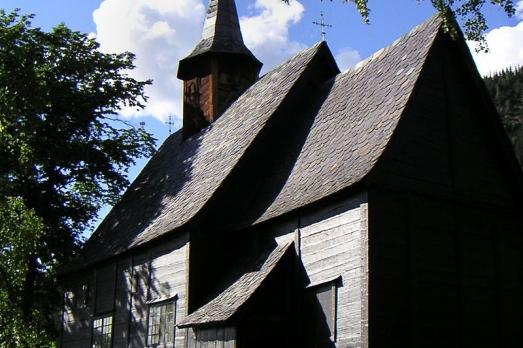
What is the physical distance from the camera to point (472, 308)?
51.5 feet

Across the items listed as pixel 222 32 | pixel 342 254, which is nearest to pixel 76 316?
pixel 222 32

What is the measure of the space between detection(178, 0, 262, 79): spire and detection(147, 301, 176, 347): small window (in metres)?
10.8

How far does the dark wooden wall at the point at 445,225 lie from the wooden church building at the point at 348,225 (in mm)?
30

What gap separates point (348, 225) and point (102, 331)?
35.6ft

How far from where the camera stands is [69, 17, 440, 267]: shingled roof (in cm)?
1666

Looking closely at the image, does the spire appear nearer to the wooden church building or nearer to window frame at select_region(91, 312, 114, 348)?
the wooden church building

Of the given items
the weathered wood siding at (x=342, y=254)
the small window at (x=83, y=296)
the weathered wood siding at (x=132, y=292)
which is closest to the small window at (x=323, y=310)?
the weathered wood siding at (x=342, y=254)

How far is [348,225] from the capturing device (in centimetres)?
1548

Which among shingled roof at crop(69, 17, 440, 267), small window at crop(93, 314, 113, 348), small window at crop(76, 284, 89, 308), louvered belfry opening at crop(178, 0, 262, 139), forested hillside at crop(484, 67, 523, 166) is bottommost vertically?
small window at crop(93, 314, 113, 348)

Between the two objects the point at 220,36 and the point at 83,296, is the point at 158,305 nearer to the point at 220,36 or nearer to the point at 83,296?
the point at 83,296

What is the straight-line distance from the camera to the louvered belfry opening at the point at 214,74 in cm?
2717

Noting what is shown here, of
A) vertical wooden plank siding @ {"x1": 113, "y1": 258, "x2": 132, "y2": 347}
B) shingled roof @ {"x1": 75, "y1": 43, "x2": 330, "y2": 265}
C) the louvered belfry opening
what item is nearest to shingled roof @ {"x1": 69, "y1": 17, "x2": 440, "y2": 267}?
shingled roof @ {"x1": 75, "y1": 43, "x2": 330, "y2": 265}

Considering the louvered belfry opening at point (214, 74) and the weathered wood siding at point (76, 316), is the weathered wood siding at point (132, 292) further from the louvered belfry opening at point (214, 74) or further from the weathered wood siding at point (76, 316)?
the louvered belfry opening at point (214, 74)

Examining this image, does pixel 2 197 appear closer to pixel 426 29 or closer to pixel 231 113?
pixel 231 113
